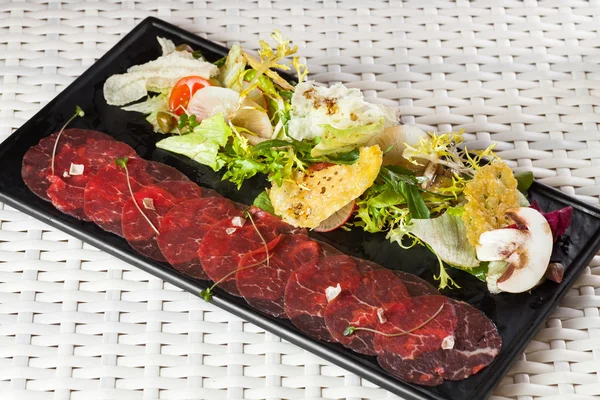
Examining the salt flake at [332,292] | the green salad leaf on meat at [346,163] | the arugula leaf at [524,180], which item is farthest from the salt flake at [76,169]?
the arugula leaf at [524,180]

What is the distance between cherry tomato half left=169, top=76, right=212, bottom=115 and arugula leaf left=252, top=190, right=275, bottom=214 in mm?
578

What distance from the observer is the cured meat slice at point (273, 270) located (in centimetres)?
297

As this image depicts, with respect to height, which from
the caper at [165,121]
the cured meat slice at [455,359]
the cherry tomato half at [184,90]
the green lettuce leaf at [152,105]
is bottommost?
the cured meat slice at [455,359]

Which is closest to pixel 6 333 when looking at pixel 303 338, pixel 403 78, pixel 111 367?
pixel 111 367

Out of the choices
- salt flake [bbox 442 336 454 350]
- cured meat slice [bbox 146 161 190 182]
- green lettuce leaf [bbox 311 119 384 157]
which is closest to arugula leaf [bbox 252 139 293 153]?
green lettuce leaf [bbox 311 119 384 157]

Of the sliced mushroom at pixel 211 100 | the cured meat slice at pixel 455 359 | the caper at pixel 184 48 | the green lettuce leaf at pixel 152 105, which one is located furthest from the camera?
the caper at pixel 184 48

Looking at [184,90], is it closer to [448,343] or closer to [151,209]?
[151,209]

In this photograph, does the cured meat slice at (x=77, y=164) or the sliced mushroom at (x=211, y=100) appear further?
the sliced mushroom at (x=211, y=100)

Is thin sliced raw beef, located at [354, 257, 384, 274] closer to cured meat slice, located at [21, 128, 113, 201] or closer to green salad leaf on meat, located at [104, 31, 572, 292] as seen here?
green salad leaf on meat, located at [104, 31, 572, 292]

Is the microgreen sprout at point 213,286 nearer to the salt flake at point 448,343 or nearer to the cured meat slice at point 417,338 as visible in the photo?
the cured meat slice at point 417,338

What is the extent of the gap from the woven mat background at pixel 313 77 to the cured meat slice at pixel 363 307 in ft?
0.53

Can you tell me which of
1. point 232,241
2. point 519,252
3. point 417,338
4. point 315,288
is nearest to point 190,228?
point 232,241

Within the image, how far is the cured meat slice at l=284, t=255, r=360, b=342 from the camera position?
2.91 metres

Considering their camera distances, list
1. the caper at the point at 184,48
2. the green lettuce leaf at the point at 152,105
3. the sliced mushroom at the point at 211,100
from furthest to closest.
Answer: the caper at the point at 184,48 < the green lettuce leaf at the point at 152,105 < the sliced mushroom at the point at 211,100
